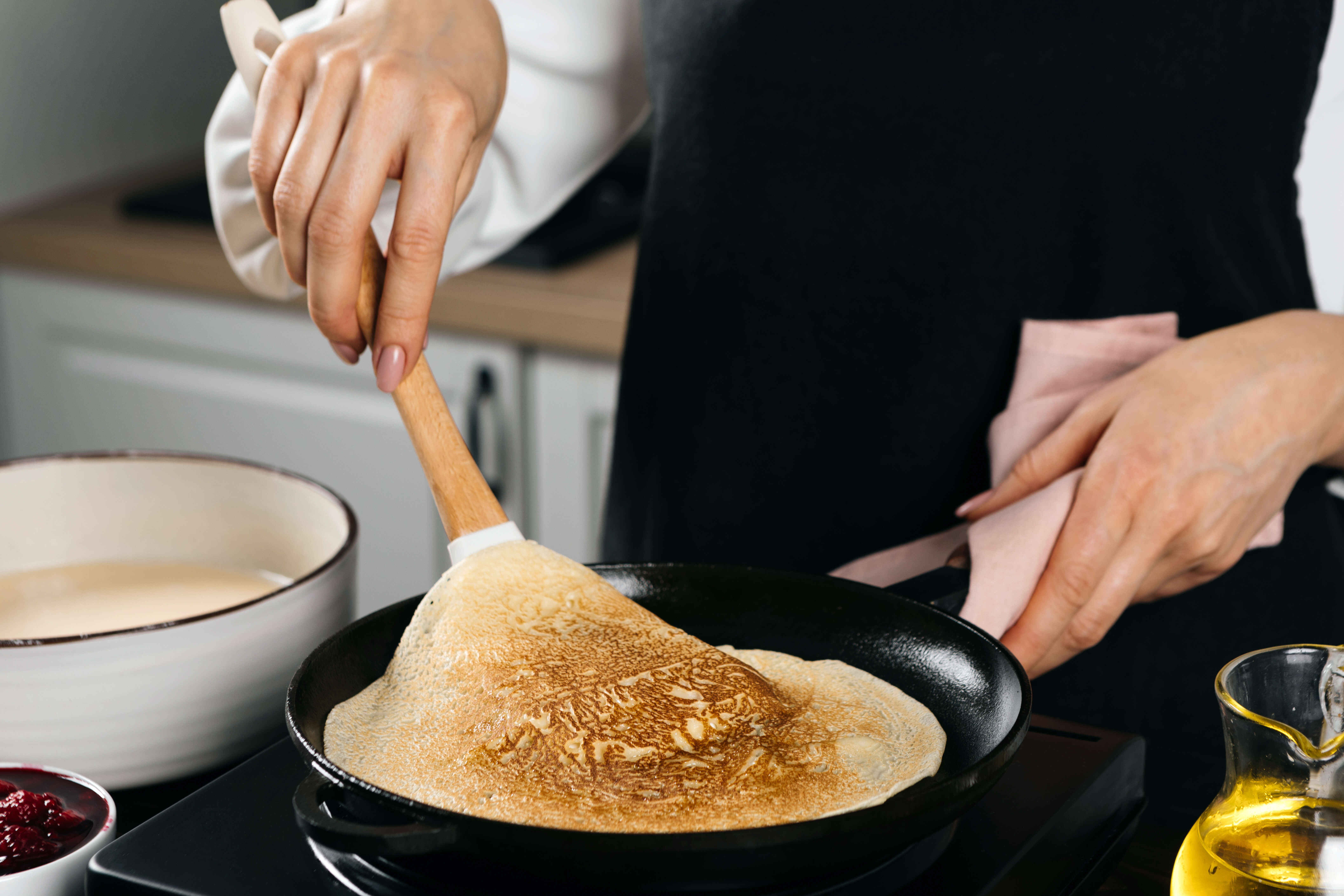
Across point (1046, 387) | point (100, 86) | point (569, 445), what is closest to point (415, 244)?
point (1046, 387)

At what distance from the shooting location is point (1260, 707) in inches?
18.7

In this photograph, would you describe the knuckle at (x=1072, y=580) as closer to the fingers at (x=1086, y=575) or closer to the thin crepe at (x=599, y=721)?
the fingers at (x=1086, y=575)

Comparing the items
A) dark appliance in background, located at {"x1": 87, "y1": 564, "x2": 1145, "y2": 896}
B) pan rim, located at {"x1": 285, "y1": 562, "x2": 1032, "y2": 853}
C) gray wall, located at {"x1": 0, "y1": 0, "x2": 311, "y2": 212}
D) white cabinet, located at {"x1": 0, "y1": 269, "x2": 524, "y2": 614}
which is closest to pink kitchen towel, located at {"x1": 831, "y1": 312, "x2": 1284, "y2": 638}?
dark appliance in background, located at {"x1": 87, "y1": 564, "x2": 1145, "y2": 896}

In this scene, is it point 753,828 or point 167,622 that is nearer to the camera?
point 753,828

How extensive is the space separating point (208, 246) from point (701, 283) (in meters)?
1.17

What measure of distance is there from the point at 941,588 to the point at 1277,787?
24 cm

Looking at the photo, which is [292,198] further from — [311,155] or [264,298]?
[264,298]

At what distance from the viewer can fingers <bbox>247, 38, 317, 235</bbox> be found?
0.70 m

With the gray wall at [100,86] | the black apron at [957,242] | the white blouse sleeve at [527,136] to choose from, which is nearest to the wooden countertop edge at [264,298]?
the gray wall at [100,86]

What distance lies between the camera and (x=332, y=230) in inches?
26.1

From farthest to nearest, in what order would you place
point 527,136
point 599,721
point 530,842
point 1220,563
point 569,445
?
point 569,445
point 527,136
point 1220,563
point 599,721
point 530,842

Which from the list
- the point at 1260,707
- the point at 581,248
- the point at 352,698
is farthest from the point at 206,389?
the point at 1260,707

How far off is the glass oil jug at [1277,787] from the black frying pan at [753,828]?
8 cm

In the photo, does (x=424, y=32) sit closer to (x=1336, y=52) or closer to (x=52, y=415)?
(x=1336, y=52)
